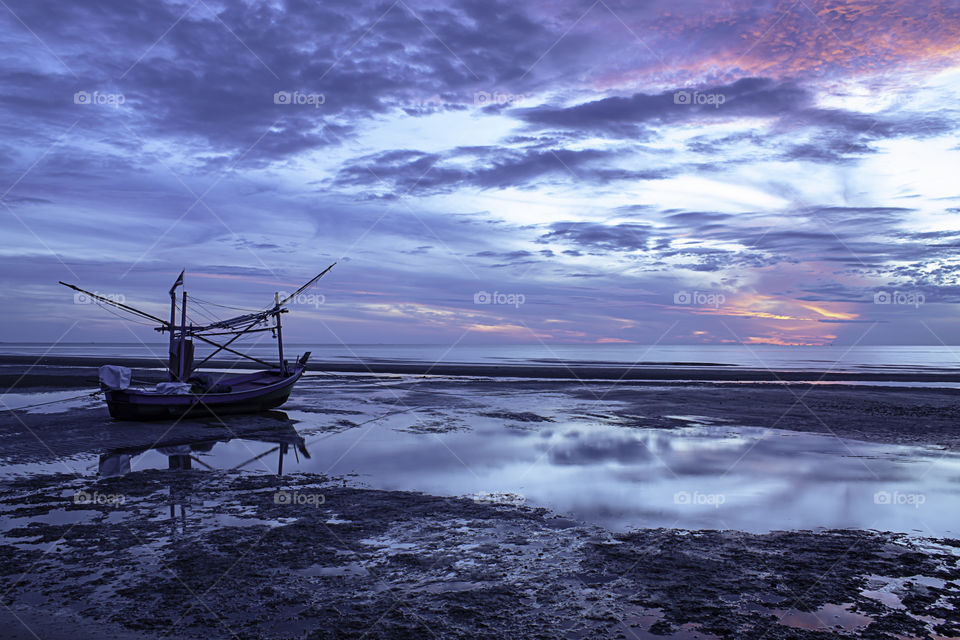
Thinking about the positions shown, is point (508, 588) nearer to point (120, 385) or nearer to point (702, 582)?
point (702, 582)

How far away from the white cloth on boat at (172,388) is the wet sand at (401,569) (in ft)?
31.2

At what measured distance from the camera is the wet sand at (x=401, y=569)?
7.02 metres

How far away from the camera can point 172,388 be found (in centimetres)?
2539

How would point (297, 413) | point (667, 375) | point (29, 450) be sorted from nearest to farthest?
point (29, 450)
point (297, 413)
point (667, 375)

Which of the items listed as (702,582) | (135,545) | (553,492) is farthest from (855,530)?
(135,545)

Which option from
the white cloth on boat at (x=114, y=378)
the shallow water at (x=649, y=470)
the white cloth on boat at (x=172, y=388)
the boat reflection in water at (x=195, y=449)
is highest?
the white cloth on boat at (x=114, y=378)

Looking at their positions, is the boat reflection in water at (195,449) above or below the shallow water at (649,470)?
above

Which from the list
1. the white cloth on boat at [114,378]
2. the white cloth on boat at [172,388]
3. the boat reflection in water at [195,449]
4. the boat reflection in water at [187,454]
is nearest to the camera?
the boat reflection in water at [187,454]

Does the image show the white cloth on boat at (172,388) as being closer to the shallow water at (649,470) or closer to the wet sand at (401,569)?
the shallow water at (649,470)

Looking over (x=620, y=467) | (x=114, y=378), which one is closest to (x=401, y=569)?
(x=620, y=467)

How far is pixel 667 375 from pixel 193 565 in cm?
5467

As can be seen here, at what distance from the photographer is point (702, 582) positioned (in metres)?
8.30

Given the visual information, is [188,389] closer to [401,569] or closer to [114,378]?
[114,378]

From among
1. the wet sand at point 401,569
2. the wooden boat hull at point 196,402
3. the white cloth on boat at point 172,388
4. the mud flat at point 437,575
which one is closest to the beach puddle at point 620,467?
the wet sand at point 401,569
